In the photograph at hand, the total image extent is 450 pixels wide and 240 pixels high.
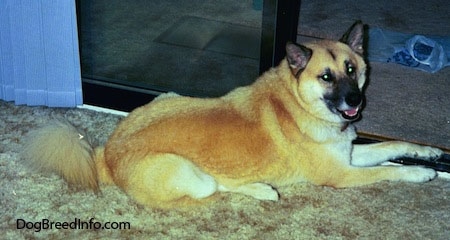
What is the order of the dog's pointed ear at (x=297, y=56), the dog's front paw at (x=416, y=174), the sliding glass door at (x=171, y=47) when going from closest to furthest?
the dog's pointed ear at (x=297, y=56), the dog's front paw at (x=416, y=174), the sliding glass door at (x=171, y=47)

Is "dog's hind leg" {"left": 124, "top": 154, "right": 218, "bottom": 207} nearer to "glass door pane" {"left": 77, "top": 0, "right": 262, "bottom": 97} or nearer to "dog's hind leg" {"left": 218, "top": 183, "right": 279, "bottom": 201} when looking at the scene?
"dog's hind leg" {"left": 218, "top": 183, "right": 279, "bottom": 201}

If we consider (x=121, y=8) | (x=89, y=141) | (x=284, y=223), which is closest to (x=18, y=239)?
(x=89, y=141)

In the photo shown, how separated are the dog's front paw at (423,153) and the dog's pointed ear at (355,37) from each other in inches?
20.2

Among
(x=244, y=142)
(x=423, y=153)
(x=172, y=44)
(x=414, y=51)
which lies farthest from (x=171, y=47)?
(x=423, y=153)

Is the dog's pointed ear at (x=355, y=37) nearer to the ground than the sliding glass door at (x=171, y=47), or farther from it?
farther from it

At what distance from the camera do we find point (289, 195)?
7.70 feet

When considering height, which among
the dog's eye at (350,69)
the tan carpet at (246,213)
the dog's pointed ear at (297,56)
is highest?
the dog's pointed ear at (297,56)

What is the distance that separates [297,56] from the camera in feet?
7.06

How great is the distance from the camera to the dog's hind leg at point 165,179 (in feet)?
7.02

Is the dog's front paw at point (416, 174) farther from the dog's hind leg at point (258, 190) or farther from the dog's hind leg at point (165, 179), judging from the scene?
the dog's hind leg at point (165, 179)

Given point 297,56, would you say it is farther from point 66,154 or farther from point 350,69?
point 66,154

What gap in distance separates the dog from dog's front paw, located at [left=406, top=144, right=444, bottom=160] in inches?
5.9

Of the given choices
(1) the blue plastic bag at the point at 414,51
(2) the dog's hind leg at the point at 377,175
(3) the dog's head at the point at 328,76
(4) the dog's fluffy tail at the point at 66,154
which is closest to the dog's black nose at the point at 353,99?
(3) the dog's head at the point at 328,76

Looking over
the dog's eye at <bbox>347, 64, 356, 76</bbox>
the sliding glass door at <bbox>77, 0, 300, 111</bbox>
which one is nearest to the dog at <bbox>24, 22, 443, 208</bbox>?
the dog's eye at <bbox>347, 64, 356, 76</bbox>
